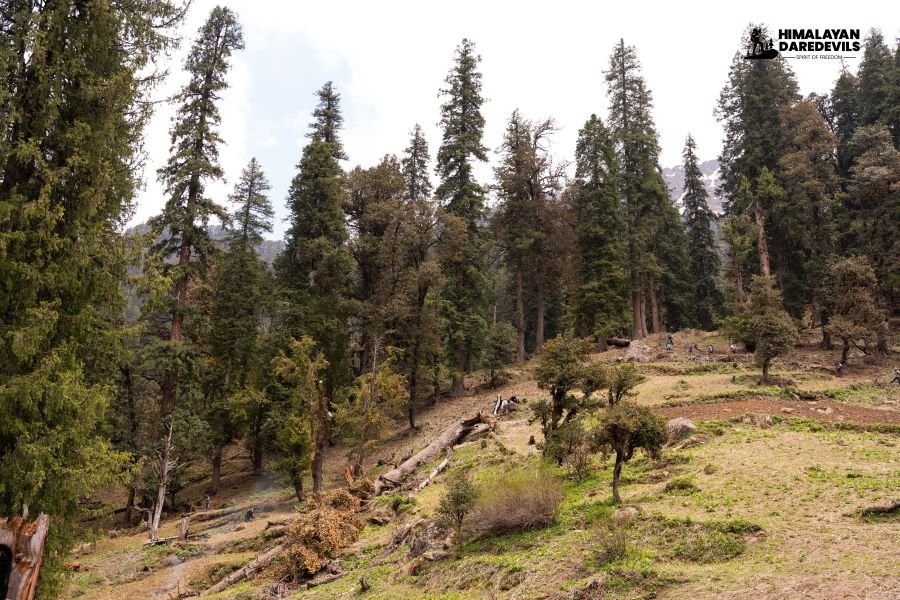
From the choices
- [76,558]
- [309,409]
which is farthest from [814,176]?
[76,558]

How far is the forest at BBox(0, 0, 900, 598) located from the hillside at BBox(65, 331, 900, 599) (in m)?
2.53

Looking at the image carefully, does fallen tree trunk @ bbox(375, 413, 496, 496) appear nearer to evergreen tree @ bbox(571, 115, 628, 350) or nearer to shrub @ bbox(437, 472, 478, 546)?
shrub @ bbox(437, 472, 478, 546)

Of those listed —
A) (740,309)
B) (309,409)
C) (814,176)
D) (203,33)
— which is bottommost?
(309,409)

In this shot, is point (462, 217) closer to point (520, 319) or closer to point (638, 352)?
point (520, 319)

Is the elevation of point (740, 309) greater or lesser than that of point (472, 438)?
greater

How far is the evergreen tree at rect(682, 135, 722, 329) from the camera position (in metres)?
49.4

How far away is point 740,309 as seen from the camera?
31.7m

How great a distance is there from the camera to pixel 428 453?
23547 millimetres

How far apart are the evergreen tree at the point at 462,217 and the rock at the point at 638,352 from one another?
9.33 metres

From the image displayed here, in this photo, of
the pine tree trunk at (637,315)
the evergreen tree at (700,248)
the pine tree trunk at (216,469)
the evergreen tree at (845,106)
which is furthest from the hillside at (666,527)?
the evergreen tree at (845,106)

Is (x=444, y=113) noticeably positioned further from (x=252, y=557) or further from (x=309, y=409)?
(x=252, y=557)

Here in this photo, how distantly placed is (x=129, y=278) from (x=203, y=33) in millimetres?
20098

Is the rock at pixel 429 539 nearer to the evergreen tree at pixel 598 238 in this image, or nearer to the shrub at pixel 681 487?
the shrub at pixel 681 487

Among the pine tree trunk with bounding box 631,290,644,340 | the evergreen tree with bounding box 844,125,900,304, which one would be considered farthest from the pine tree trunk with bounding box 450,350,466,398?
the evergreen tree with bounding box 844,125,900,304
